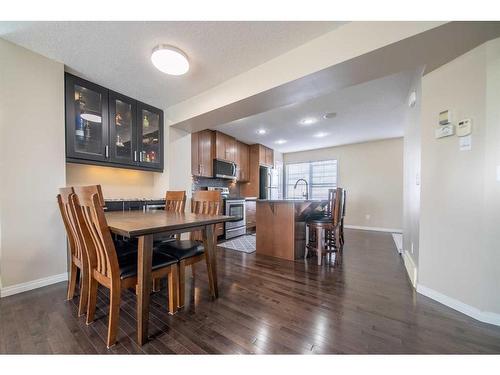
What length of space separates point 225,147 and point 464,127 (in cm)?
394

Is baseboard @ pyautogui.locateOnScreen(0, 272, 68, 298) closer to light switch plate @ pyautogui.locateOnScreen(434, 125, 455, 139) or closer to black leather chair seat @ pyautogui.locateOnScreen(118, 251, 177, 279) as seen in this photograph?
black leather chair seat @ pyautogui.locateOnScreen(118, 251, 177, 279)

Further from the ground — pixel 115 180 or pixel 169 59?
pixel 169 59

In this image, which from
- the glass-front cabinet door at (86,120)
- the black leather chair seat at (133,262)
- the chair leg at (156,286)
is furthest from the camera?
the glass-front cabinet door at (86,120)

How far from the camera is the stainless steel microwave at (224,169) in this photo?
4.43m

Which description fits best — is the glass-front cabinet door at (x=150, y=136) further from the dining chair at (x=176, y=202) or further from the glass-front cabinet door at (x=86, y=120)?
the dining chair at (x=176, y=202)

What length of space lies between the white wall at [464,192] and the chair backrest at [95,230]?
8.31 feet

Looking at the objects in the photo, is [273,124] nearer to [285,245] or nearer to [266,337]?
[285,245]

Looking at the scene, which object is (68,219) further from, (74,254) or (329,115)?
(329,115)

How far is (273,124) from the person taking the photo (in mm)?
3949

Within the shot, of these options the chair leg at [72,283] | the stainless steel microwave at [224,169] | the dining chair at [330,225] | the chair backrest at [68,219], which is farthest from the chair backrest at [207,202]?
the stainless steel microwave at [224,169]

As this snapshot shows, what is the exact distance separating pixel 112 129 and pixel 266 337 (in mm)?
2944

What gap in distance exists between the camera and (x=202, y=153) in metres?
4.13

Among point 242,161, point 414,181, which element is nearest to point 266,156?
point 242,161
